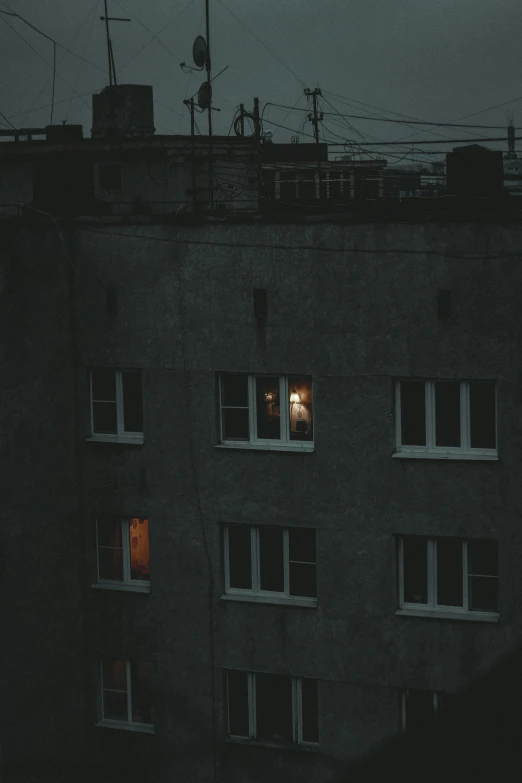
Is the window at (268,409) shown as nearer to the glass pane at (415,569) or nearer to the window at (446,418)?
the window at (446,418)

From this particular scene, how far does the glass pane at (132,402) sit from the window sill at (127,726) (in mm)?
5929

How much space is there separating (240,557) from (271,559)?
635mm

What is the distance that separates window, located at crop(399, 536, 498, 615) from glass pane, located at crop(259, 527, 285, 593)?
232 centimetres

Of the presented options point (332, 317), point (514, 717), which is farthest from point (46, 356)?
point (514, 717)

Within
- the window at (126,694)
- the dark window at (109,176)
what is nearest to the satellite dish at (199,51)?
the dark window at (109,176)

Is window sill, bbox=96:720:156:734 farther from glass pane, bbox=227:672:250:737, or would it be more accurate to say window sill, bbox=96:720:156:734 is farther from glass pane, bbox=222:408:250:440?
glass pane, bbox=222:408:250:440

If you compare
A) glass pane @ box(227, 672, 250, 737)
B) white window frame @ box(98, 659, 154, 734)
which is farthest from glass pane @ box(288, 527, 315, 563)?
white window frame @ box(98, 659, 154, 734)

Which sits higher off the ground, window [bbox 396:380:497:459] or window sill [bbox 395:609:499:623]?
window [bbox 396:380:497:459]

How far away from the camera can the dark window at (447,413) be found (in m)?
17.2

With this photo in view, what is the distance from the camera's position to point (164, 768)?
19.2 metres

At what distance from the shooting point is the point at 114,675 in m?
19.7

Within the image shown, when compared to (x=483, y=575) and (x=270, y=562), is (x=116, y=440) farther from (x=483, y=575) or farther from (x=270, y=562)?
(x=483, y=575)

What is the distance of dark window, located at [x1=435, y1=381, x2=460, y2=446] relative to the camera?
17172mm

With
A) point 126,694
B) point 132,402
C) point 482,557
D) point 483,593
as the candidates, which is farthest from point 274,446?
point 126,694
